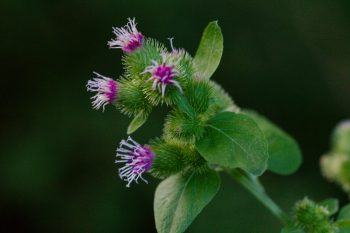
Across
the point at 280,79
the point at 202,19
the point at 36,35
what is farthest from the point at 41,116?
the point at 280,79

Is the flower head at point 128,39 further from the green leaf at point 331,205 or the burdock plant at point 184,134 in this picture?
the green leaf at point 331,205

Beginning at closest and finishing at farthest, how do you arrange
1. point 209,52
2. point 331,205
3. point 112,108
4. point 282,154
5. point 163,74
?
1. point 163,74
2. point 209,52
3. point 331,205
4. point 282,154
5. point 112,108

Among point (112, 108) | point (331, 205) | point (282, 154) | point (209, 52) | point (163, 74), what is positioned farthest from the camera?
point (112, 108)

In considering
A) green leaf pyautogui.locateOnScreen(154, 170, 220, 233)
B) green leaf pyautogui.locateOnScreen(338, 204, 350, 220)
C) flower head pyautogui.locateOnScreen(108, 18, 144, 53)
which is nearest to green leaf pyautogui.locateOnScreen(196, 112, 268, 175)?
green leaf pyautogui.locateOnScreen(154, 170, 220, 233)

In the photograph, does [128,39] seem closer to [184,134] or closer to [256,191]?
[184,134]

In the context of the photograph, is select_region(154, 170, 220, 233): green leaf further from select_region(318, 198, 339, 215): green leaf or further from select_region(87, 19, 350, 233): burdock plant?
select_region(318, 198, 339, 215): green leaf

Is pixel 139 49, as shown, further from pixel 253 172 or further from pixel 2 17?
pixel 2 17

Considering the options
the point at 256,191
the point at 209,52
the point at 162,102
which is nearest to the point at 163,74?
the point at 162,102
